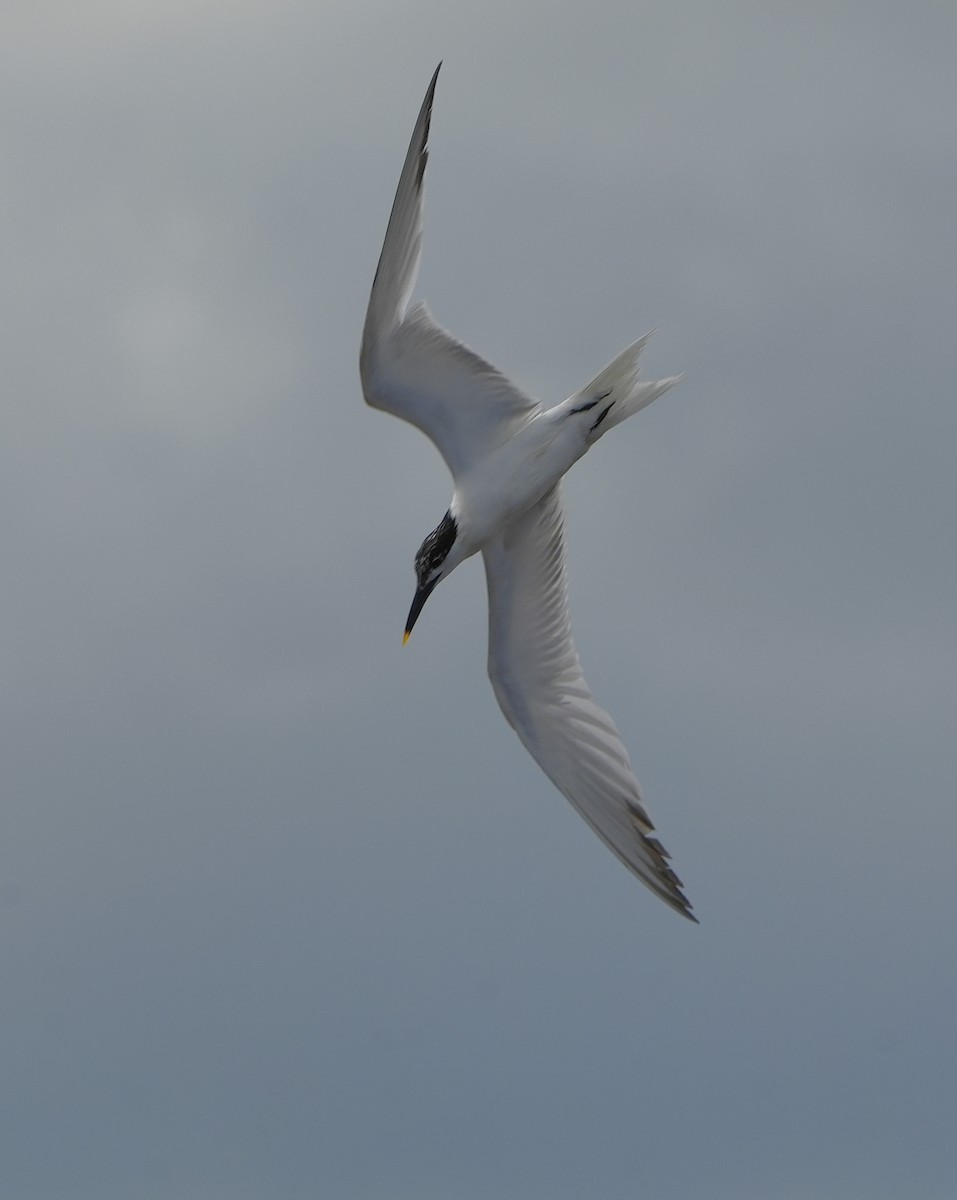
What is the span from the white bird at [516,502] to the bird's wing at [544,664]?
0.04ft

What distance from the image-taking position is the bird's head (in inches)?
531

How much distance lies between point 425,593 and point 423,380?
169 cm

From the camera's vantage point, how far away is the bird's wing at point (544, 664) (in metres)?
13.9

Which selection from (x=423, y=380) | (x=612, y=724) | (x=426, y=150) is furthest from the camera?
(x=612, y=724)

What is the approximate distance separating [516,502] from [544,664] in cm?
155

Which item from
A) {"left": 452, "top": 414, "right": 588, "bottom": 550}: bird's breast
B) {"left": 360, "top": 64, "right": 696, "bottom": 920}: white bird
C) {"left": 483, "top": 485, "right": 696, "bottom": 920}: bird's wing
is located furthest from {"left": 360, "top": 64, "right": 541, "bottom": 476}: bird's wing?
{"left": 483, "top": 485, "right": 696, "bottom": 920}: bird's wing

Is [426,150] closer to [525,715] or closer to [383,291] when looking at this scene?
[383,291]

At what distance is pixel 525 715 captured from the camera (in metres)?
14.2

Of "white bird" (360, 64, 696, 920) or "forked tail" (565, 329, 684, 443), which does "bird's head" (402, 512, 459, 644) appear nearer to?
"white bird" (360, 64, 696, 920)

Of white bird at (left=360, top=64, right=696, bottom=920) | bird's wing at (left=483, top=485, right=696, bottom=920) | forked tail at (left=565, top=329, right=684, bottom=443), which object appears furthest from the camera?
bird's wing at (left=483, top=485, right=696, bottom=920)

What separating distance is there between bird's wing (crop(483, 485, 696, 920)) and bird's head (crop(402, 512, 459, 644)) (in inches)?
28.0

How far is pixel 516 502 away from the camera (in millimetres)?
13430

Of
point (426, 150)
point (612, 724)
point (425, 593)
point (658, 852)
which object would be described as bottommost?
point (658, 852)

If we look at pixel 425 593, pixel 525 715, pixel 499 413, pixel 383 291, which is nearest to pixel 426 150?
pixel 383 291
